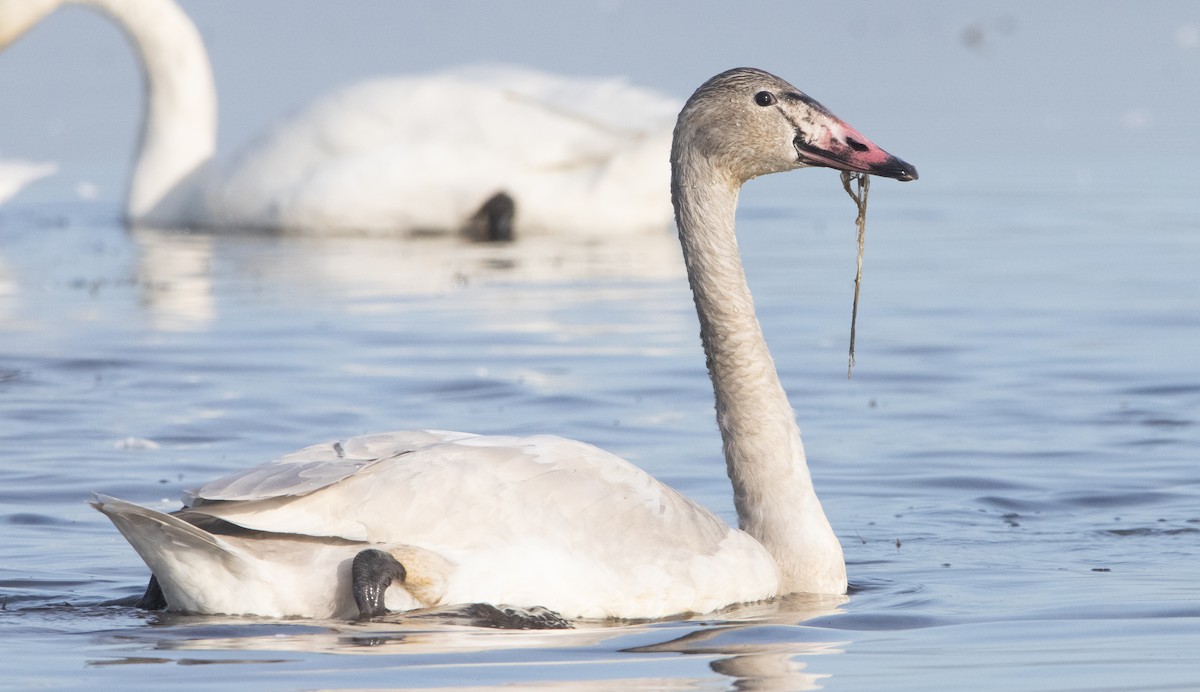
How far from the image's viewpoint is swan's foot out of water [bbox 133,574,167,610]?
20.0 feet

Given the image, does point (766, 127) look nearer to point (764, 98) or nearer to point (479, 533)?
point (764, 98)

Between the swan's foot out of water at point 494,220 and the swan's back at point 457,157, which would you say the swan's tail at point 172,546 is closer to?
the swan's back at point 457,157

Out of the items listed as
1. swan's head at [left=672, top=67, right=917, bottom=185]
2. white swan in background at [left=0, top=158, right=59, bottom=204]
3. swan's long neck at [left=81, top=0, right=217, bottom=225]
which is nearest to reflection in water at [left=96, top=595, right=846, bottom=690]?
swan's head at [left=672, top=67, right=917, bottom=185]

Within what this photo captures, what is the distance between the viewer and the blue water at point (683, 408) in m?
5.48

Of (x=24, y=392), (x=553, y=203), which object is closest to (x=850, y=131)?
(x=24, y=392)

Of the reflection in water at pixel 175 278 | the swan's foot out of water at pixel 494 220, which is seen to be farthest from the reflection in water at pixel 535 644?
the swan's foot out of water at pixel 494 220

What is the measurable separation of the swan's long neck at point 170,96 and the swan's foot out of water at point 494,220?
2.38 meters

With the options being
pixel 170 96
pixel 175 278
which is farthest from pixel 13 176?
pixel 170 96

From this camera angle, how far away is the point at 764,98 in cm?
663

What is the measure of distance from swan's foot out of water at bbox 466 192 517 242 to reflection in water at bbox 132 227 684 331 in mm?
238

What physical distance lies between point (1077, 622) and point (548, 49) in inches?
899

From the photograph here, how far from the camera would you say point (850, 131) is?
662 cm

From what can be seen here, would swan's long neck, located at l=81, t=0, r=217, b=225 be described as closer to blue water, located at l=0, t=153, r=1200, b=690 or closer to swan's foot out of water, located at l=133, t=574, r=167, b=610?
blue water, located at l=0, t=153, r=1200, b=690

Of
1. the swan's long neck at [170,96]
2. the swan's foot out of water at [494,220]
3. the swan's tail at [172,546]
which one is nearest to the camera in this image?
the swan's tail at [172,546]
